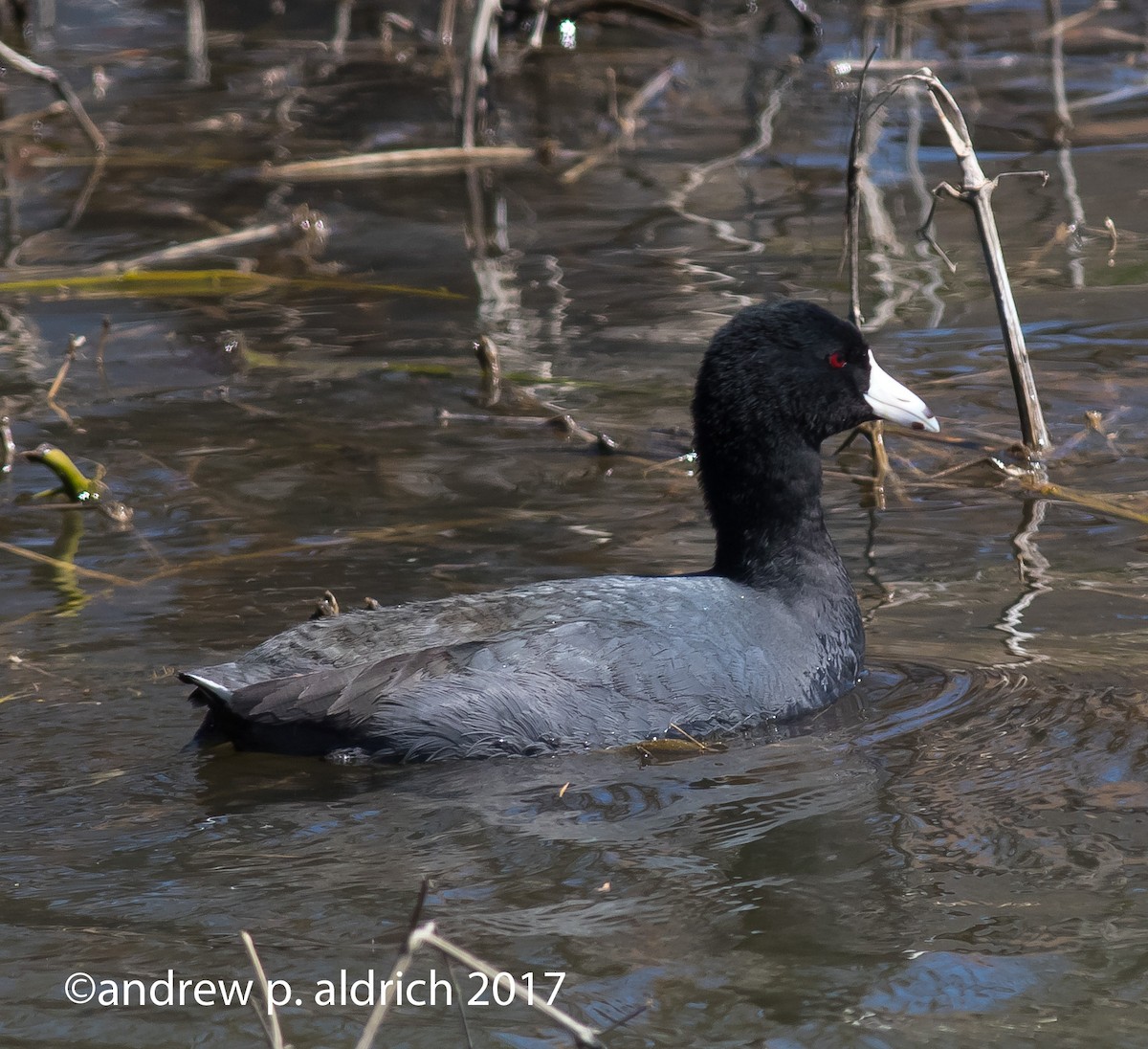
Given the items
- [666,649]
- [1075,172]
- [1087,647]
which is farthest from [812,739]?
[1075,172]

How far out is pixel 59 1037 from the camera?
2842mm

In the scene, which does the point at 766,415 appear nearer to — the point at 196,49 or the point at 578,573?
the point at 578,573

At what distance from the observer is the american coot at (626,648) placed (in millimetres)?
3949

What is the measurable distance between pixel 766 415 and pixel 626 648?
2.67 feet

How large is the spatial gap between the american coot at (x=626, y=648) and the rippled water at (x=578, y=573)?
11cm

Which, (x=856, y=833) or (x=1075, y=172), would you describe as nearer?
(x=856, y=833)

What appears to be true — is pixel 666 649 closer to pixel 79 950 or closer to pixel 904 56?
pixel 79 950

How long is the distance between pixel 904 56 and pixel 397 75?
339 cm

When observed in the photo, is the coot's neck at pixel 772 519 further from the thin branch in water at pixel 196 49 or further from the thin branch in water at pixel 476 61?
the thin branch in water at pixel 196 49

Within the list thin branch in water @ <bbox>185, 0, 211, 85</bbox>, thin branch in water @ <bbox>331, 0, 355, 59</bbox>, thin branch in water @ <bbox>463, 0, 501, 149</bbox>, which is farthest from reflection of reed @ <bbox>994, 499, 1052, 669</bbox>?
thin branch in water @ <bbox>331, 0, 355, 59</bbox>

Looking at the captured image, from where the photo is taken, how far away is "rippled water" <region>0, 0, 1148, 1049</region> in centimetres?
304

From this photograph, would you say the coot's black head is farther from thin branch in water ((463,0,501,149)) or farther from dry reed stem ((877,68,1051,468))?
thin branch in water ((463,0,501,149))

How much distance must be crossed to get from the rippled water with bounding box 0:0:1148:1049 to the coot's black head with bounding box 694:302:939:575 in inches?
18.0

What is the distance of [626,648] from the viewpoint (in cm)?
404
